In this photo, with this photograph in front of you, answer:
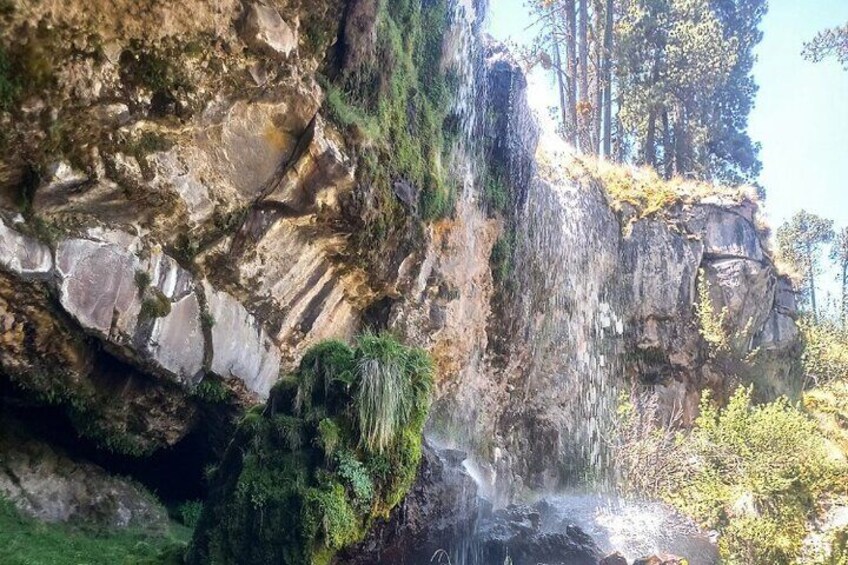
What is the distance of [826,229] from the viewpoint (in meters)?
33.1

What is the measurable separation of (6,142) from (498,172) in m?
10.9

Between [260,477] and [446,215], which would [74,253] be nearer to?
[260,477]

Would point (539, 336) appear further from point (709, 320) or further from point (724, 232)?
point (724, 232)

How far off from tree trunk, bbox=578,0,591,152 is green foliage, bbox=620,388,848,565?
1570cm

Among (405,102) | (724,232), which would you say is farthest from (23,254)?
(724,232)

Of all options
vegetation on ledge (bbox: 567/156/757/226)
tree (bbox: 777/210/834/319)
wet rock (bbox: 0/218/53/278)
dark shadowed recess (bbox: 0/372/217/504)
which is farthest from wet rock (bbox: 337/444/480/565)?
tree (bbox: 777/210/834/319)

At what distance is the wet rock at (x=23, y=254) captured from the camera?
287 inches

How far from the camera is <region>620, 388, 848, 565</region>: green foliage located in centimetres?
989

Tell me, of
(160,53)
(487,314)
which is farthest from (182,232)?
(487,314)

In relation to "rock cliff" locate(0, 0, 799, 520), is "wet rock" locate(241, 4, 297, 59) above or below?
above

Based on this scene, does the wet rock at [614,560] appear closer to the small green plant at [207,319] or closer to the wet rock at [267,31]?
the small green plant at [207,319]

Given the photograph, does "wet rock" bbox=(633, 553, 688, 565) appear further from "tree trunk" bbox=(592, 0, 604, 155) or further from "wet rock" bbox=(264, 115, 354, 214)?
"tree trunk" bbox=(592, 0, 604, 155)

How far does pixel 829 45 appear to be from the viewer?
64.8 feet

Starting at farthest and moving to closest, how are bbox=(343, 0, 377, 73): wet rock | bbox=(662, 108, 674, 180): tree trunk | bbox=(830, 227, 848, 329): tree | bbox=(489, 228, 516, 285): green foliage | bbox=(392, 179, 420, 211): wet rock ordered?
bbox=(830, 227, 848, 329): tree, bbox=(662, 108, 674, 180): tree trunk, bbox=(489, 228, 516, 285): green foliage, bbox=(392, 179, 420, 211): wet rock, bbox=(343, 0, 377, 73): wet rock
